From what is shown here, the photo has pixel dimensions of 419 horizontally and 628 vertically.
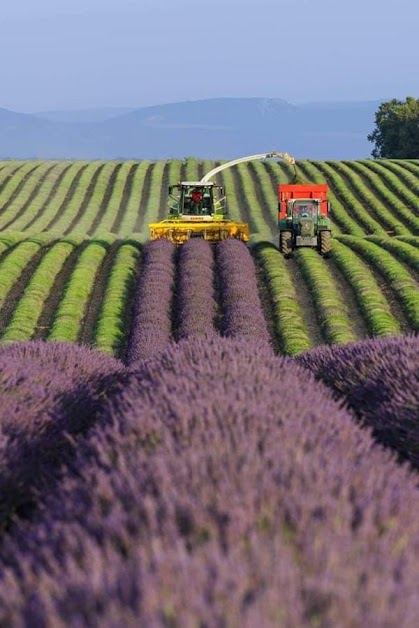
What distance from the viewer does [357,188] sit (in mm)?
51750

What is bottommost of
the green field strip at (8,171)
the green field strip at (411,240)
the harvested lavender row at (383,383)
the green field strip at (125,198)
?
the green field strip at (125,198)

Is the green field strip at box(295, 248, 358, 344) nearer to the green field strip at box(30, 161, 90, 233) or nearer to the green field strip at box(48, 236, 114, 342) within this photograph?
the green field strip at box(48, 236, 114, 342)

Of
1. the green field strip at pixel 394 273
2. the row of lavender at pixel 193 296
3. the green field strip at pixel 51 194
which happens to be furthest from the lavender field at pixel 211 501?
the green field strip at pixel 51 194

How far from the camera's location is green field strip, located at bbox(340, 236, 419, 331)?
23.1 m

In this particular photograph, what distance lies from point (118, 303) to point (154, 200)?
27.2m

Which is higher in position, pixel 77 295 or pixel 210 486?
pixel 210 486

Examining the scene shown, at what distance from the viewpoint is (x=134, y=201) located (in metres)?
50.7

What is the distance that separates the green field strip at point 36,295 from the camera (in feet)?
71.6

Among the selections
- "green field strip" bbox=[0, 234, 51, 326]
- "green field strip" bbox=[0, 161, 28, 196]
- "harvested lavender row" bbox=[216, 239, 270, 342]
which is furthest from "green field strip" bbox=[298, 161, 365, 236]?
"green field strip" bbox=[0, 161, 28, 196]

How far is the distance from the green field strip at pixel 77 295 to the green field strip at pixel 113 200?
1199 centimetres

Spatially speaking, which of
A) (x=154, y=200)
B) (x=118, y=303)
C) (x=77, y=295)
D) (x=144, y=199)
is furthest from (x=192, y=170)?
(x=118, y=303)

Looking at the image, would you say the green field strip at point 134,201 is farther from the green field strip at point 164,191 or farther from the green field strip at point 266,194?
the green field strip at point 266,194

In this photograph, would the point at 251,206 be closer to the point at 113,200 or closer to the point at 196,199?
the point at 113,200

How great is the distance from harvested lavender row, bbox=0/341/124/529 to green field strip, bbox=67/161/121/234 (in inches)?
1277
